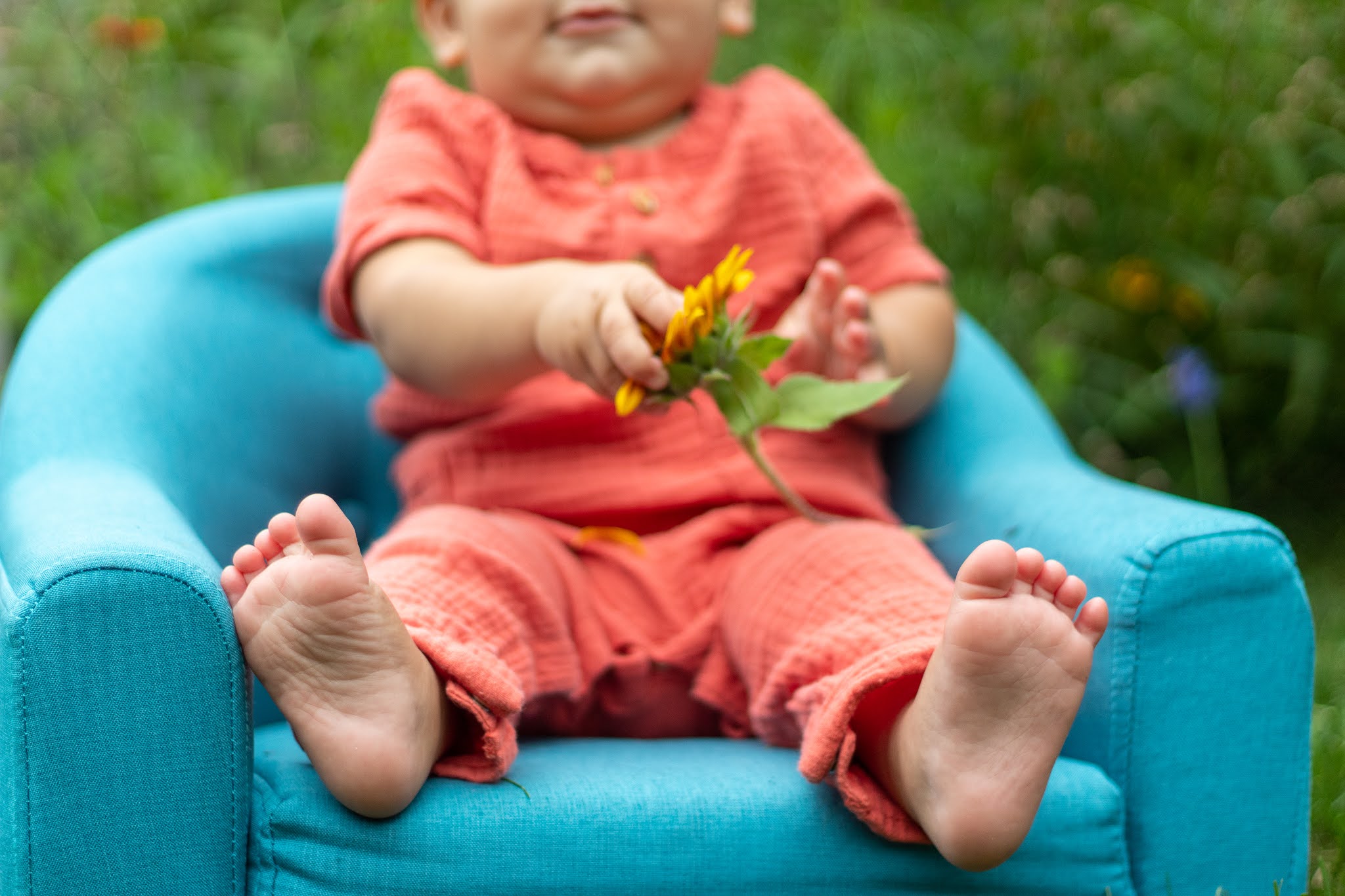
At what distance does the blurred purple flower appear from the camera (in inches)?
83.6

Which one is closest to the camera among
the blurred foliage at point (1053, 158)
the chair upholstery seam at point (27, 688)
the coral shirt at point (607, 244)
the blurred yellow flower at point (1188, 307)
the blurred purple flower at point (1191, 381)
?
the chair upholstery seam at point (27, 688)

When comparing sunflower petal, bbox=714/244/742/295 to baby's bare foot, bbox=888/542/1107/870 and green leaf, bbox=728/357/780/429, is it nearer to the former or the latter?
green leaf, bbox=728/357/780/429

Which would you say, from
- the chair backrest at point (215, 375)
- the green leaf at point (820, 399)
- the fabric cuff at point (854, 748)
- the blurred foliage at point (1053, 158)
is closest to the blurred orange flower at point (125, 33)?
the blurred foliage at point (1053, 158)

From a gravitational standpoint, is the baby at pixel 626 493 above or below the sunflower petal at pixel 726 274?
below

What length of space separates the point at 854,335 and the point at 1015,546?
247 mm

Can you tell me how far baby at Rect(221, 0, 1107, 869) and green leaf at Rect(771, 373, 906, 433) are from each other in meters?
0.11

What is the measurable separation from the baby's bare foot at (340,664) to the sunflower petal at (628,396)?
23 centimetres

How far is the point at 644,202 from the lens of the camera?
142 cm

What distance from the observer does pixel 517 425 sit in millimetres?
1379

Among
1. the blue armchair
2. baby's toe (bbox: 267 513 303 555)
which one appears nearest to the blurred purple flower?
the blue armchair

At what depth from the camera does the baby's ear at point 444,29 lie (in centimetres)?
152

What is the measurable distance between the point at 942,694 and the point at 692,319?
0.33 meters

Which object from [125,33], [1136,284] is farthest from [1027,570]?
[125,33]

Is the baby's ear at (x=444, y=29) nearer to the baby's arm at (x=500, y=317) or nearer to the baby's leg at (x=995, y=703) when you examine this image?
the baby's arm at (x=500, y=317)
